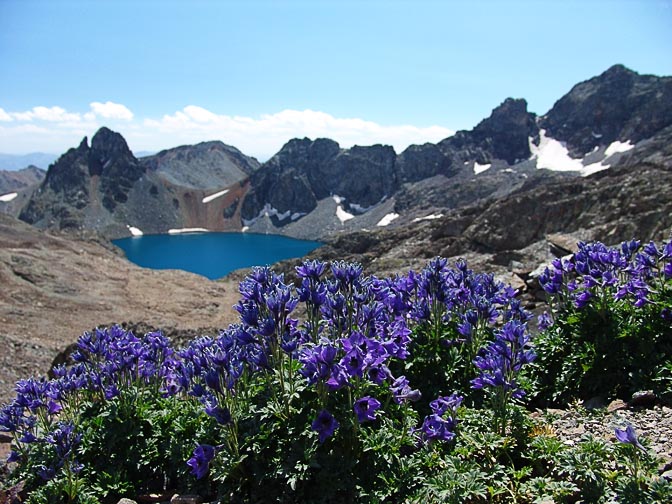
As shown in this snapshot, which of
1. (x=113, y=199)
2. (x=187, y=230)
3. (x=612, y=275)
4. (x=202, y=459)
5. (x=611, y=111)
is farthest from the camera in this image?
(x=611, y=111)

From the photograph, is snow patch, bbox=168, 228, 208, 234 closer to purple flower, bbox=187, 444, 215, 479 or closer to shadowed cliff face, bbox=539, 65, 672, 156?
shadowed cliff face, bbox=539, 65, 672, 156

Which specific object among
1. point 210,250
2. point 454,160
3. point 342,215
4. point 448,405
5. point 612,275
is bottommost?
point 210,250

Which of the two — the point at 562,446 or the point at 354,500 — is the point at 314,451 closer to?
the point at 354,500

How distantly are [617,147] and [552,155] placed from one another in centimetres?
2169

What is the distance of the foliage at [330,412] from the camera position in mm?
4566

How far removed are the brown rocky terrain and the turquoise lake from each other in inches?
1424

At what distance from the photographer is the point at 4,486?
608 cm

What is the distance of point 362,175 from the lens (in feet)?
570

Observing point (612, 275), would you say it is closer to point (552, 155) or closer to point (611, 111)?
point (552, 155)

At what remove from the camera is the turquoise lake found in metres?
98.2

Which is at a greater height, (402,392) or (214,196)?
(214,196)

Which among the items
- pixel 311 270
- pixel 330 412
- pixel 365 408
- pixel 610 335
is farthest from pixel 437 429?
pixel 610 335

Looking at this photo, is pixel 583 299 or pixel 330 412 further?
pixel 583 299

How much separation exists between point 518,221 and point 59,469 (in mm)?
50192
